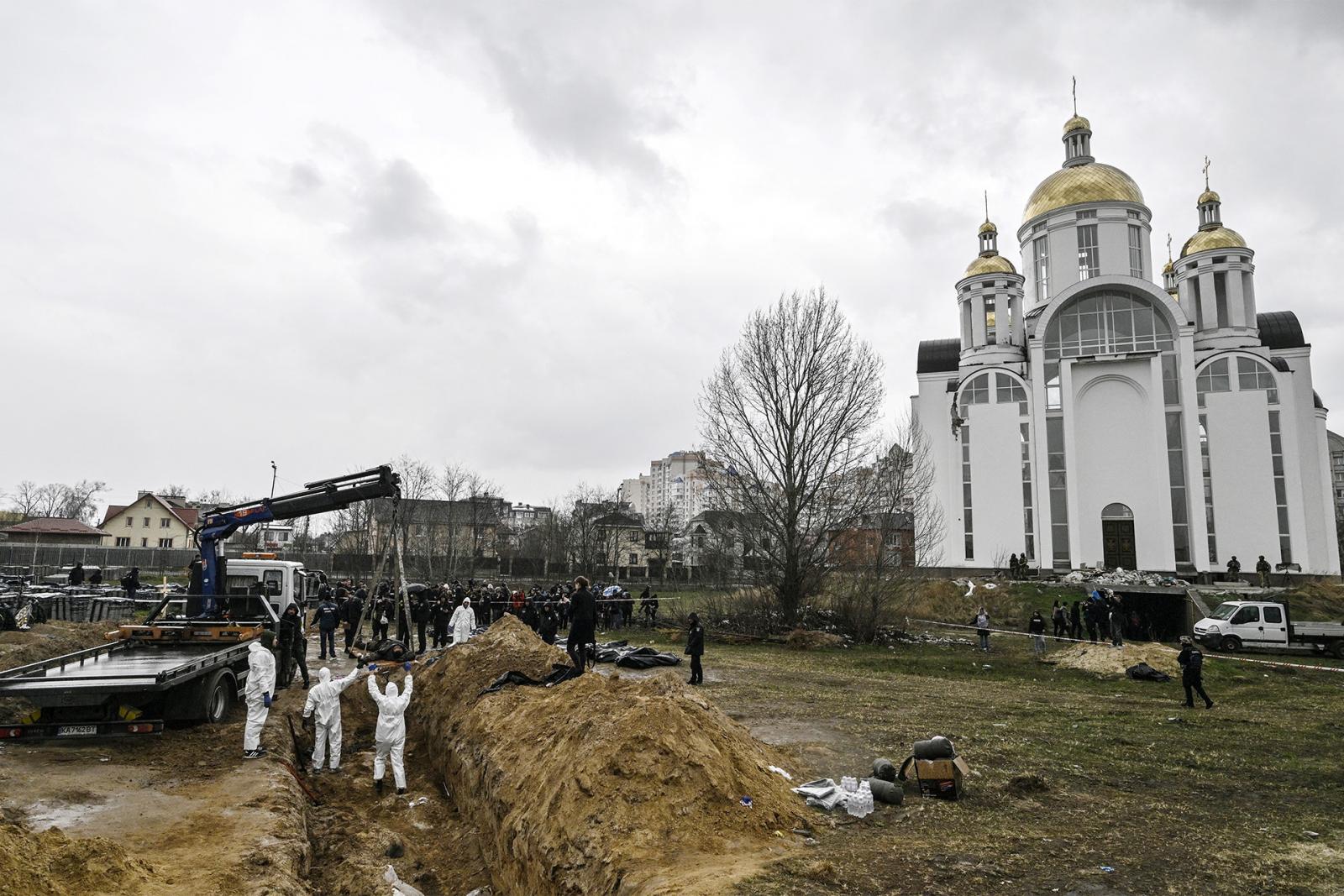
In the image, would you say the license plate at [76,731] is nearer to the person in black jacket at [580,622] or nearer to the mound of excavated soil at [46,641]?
the person in black jacket at [580,622]

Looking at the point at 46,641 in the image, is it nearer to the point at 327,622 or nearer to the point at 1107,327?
the point at 327,622

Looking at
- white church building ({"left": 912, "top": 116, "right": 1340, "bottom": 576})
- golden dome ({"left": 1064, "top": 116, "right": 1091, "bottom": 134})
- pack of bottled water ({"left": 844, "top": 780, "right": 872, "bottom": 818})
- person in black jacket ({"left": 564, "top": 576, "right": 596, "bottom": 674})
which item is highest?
golden dome ({"left": 1064, "top": 116, "right": 1091, "bottom": 134})

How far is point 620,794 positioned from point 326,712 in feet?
18.2

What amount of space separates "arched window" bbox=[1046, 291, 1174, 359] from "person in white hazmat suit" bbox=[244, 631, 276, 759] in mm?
40959

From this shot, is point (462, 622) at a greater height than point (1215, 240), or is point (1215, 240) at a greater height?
point (1215, 240)

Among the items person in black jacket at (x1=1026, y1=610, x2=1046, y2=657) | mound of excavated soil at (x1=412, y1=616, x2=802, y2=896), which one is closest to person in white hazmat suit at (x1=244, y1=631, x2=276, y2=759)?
mound of excavated soil at (x1=412, y1=616, x2=802, y2=896)

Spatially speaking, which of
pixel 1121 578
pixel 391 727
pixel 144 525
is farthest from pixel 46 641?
pixel 144 525

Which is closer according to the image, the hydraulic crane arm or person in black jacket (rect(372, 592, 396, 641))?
the hydraulic crane arm

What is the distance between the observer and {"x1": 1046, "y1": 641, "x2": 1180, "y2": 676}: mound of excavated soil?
65.4 feet

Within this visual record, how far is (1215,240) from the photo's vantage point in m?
43.7

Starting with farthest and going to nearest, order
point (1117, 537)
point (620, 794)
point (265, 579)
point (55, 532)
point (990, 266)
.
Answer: point (55, 532), point (990, 266), point (1117, 537), point (265, 579), point (620, 794)

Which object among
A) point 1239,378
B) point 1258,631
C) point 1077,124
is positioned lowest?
Result: point 1258,631

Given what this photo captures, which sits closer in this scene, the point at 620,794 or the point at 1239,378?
the point at 620,794

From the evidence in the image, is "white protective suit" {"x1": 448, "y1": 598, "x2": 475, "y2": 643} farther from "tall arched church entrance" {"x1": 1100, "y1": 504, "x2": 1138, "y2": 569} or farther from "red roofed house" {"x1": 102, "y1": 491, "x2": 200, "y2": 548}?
"red roofed house" {"x1": 102, "y1": 491, "x2": 200, "y2": 548}
